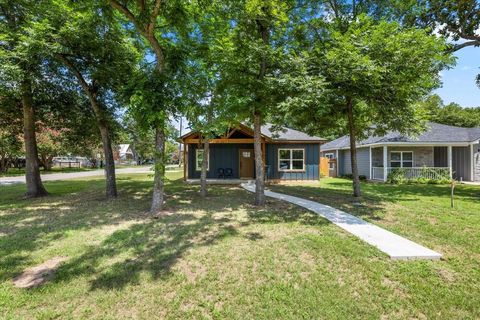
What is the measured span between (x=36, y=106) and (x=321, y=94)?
12218 mm

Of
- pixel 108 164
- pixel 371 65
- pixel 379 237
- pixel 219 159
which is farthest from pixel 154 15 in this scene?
pixel 219 159

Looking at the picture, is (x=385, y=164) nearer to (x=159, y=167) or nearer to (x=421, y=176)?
(x=421, y=176)

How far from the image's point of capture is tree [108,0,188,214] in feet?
22.4

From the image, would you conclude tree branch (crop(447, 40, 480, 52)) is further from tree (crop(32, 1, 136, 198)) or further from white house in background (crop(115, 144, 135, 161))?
white house in background (crop(115, 144, 135, 161))

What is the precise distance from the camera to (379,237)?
547cm

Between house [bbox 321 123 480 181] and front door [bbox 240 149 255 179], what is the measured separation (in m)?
8.29

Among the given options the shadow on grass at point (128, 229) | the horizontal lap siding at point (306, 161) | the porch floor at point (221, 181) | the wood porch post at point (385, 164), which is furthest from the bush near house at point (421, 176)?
the shadow on grass at point (128, 229)

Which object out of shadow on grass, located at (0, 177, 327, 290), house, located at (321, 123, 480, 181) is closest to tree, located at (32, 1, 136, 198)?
shadow on grass, located at (0, 177, 327, 290)

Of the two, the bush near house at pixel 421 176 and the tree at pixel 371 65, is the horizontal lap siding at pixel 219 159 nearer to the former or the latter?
the tree at pixel 371 65

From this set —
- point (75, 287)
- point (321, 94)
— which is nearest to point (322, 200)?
point (321, 94)

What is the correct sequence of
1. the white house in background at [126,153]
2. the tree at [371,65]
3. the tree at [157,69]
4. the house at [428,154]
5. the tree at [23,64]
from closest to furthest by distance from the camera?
the tree at [157,69] → the tree at [371,65] → the tree at [23,64] → the house at [428,154] → the white house in background at [126,153]

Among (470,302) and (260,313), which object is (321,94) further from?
(260,313)

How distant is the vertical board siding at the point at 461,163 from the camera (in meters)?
17.7

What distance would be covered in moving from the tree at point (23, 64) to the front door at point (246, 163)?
1073 centimetres
